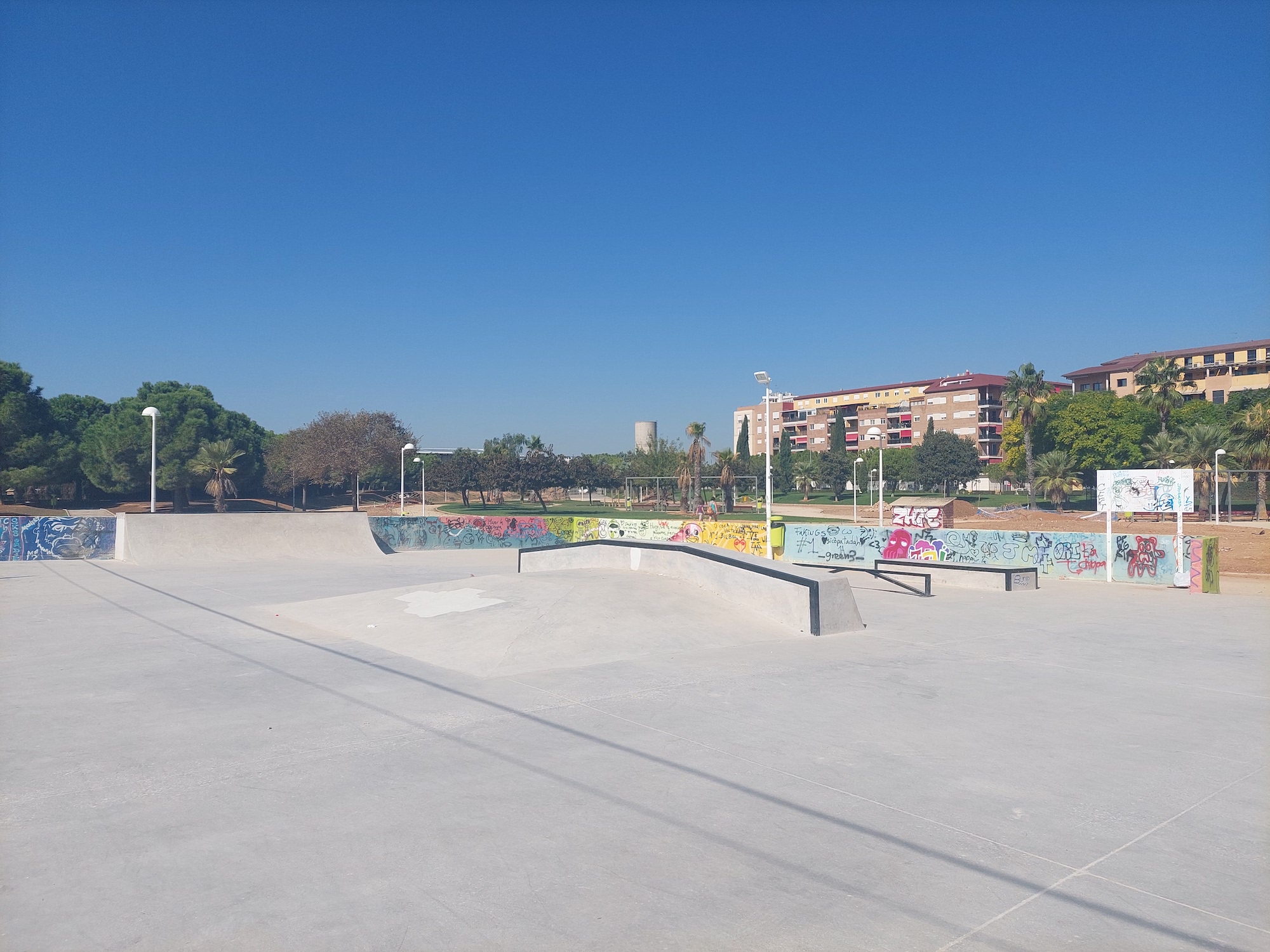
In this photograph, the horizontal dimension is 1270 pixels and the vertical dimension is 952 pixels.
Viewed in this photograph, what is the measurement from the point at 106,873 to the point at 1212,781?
8.14m

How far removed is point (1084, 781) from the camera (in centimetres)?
654

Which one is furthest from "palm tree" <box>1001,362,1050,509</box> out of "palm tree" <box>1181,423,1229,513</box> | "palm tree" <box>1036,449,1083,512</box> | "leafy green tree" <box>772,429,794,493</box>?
"leafy green tree" <box>772,429,794,493</box>

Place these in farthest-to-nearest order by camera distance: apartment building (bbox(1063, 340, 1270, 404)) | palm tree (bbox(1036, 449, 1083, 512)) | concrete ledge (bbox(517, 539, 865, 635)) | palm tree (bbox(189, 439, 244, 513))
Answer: apartment building (bbox(1063, 340, 1270, 404)) → palm tree (bbox(1036, 449, 1083, 512)) → palm tree (bbox(189, 439, 244, 513)) → concrete ledge (bbox(517, 539, 865, 635))

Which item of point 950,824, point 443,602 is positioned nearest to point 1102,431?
point 443,602

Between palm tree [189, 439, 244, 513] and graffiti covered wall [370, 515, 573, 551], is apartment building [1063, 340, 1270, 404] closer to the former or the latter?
graffiti covered wall [370, 515, 573, 551]

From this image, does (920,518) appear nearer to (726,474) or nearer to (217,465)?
(726,474)

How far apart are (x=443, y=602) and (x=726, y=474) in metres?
51.8

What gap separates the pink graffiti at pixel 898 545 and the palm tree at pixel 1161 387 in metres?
49.1

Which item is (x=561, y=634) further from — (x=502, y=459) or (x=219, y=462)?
(x=502, y=459)

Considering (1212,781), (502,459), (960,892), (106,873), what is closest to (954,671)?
(1212,781)

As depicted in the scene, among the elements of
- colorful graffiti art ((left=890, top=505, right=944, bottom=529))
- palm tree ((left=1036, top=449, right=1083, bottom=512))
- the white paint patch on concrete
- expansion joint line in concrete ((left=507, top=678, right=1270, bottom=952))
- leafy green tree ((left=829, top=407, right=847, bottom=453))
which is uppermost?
leafy green tree ((left=829, top=407, right=847, bottom=453))

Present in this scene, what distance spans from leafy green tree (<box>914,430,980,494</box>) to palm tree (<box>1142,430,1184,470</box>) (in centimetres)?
2930

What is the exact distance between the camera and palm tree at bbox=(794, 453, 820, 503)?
320 ft

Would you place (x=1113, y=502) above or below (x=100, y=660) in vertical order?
above
